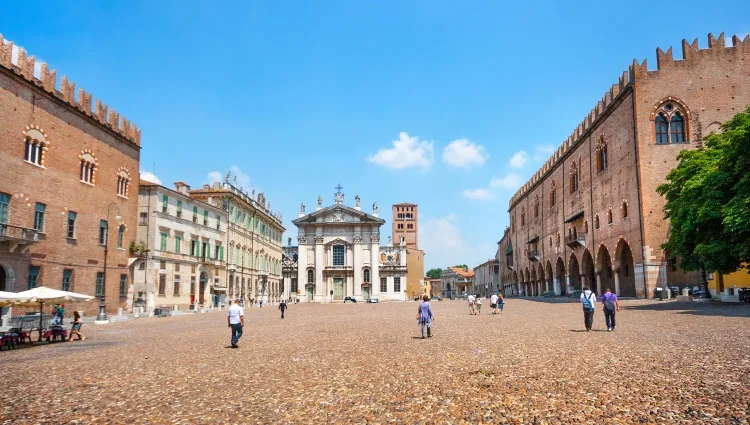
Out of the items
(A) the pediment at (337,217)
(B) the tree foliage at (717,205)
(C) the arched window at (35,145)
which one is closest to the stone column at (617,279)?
(B) the tree foliage at (717,205)

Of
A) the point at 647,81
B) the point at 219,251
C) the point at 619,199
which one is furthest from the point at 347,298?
the point at 647,81

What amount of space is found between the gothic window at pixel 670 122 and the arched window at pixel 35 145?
3916 centimetres

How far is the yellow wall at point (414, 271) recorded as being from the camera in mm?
107250

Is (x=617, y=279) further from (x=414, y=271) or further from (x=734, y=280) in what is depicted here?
(x=414, y=271)

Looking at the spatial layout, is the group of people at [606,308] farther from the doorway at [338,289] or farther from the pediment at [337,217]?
the doorway at [338,289]

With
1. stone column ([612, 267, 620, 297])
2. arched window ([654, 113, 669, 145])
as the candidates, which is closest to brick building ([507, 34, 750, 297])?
arched window ([654, 113, 669, 145])

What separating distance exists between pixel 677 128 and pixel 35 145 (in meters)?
41.0

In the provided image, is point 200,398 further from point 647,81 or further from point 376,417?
point 647,81

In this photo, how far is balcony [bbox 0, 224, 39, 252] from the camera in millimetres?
25016

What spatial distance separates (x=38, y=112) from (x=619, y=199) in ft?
130

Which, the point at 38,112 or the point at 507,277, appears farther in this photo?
the point at 507,277

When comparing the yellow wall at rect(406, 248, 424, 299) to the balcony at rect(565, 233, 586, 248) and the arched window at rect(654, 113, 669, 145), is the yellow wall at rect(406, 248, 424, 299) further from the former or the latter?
the arched window at rect(654, 113, 669, 145)

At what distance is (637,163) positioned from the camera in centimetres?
3756

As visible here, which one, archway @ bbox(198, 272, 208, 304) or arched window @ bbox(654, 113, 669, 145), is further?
archway @ bbox(198, 272, 208, 304)
